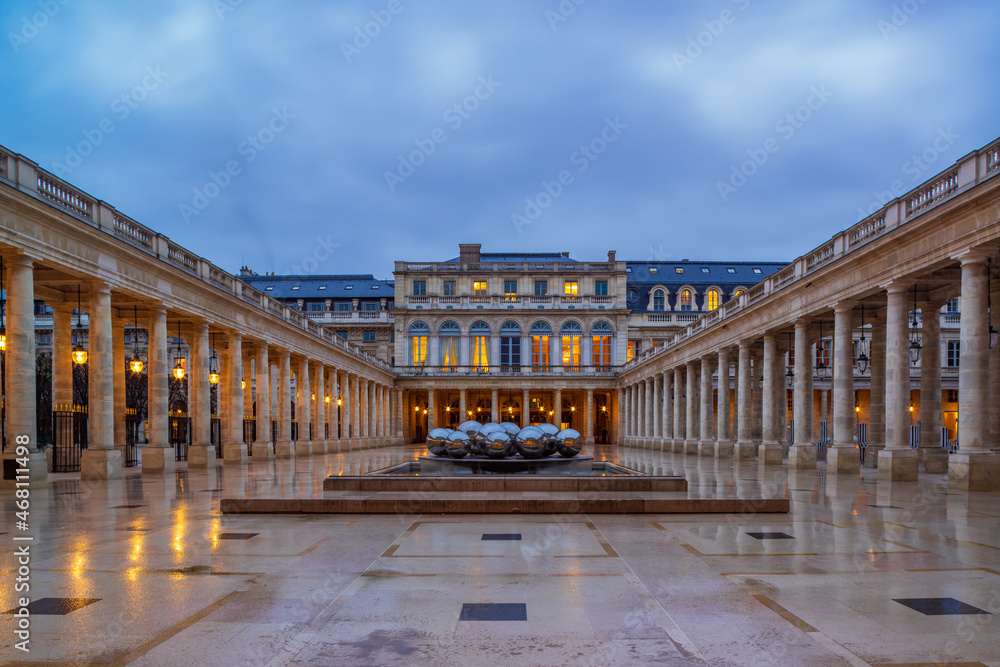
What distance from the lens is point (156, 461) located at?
27.8 metres

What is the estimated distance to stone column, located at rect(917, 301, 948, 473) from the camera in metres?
28.0

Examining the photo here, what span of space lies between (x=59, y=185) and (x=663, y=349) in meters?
Answer: 42.1

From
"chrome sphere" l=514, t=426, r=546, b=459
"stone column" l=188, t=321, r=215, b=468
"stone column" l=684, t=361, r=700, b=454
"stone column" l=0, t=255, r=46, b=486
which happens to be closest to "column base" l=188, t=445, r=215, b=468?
"stone column" l=188, t=321, r=215, b=468

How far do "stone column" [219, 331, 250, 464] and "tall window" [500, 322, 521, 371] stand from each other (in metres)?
44.0

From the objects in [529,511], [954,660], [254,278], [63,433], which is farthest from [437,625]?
[254,278]

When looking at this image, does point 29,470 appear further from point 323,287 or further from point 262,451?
point 323,287

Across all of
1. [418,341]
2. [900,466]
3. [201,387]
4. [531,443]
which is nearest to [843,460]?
[900,466]

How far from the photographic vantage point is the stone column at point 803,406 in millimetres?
29906

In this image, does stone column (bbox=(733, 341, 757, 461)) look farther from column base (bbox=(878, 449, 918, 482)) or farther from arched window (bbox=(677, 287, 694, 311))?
arched window (bbox=(677, 287, 694, 311))

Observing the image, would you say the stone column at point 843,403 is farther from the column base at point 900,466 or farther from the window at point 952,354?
the window at point 952,354

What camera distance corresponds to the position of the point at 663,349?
54.0 meters

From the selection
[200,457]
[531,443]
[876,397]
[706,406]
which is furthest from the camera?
[706,406]

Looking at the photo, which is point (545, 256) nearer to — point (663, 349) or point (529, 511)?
point (663, 349)

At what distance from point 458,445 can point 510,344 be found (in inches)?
2234
